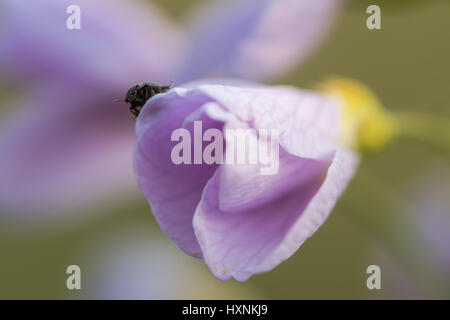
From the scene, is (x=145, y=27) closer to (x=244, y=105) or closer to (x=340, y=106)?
(x=340, y=106)

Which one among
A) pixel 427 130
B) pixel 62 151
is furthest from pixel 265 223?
pixel 62 151

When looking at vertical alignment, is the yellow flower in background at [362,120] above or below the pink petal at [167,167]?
above

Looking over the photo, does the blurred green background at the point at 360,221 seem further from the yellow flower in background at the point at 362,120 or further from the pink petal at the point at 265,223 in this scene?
the pink petal at the point at 265,223

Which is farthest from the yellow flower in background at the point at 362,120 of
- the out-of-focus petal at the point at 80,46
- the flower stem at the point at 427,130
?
the out-of-focus petal at the point at 80,46

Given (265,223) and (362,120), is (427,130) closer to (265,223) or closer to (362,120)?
(362,120)

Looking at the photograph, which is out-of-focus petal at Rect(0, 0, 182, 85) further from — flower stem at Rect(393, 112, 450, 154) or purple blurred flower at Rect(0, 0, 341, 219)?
flower stem at Rect(393, 112, 450, 154)

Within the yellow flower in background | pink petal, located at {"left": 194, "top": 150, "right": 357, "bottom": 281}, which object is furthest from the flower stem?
pink petal, located at {"left": 194, "top": 150, "right": 357, "bottom": 281}
